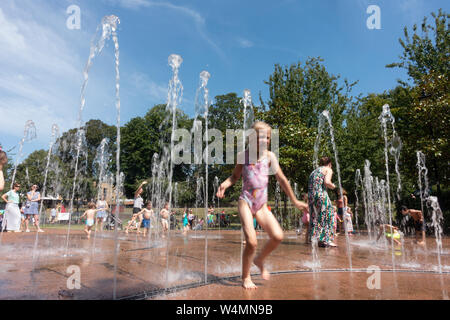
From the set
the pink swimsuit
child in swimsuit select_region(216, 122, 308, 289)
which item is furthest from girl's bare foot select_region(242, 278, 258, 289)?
the pink swimsuit

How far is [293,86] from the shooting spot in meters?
22.1

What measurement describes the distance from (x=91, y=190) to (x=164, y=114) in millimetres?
18418

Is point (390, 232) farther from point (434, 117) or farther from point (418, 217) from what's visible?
point (434, 117)

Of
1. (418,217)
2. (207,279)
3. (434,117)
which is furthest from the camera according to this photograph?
(434,117)

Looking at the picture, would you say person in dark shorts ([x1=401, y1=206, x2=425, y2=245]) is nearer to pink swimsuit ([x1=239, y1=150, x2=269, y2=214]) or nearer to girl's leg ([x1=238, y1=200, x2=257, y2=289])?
pink swimsuit ([x1=239, y1=150, x2=269, y2=214])

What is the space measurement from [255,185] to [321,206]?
3.51m

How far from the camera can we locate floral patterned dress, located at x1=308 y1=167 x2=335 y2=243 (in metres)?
6.64

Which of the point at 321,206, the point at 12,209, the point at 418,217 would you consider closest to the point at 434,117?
the point at 418,217

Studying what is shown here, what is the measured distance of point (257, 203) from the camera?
3.62 m

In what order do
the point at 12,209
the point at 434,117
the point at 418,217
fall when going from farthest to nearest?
1. the point at 434,117
2. the point at 12,209
3. the point at 418,217

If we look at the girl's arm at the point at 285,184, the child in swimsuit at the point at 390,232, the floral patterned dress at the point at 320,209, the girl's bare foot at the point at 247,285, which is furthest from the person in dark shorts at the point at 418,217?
the girl's bare foot at the point at 247,285

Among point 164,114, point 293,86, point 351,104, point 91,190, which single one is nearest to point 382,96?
point 351,104

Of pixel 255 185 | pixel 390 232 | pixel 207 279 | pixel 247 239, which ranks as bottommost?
pixel 207 279
